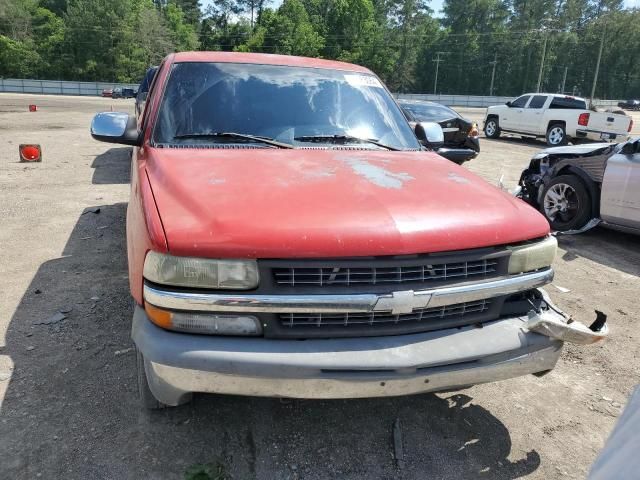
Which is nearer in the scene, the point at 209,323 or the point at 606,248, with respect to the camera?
the point at 209,323

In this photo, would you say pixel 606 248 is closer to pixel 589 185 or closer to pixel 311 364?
pixel 589 185

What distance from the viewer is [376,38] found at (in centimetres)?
8619

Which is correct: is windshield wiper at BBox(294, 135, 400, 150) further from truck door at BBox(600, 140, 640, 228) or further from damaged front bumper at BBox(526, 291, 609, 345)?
truck door at BBox(600, 140, 640, 228)

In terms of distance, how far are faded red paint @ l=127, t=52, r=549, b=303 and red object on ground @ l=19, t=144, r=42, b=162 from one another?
8.53 m

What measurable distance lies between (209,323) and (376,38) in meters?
90.9

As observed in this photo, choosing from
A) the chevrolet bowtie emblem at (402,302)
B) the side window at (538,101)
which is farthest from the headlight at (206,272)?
the side window at (538,101)

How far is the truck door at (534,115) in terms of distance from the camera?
1847cm

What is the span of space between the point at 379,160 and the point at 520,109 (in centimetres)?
1812

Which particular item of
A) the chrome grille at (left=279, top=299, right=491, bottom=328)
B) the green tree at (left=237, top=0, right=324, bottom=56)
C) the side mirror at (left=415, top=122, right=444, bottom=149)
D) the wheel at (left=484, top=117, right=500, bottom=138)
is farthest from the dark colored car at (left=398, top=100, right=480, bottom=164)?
the green tree at (left=237, top=0, right=324, bottom=56)

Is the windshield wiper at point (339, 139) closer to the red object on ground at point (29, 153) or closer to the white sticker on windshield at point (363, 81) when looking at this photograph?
the white sticker on windshield at point (363, 81)

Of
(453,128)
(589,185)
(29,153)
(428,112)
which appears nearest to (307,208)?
(589,185)

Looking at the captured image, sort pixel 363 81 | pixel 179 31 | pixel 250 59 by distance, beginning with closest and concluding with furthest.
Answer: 1. pixel 250 59
2. pixel 363 81
3. pixel 179 31

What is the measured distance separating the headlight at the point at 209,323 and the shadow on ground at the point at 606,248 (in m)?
4.86

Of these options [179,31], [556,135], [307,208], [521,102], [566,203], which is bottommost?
[566,203]
